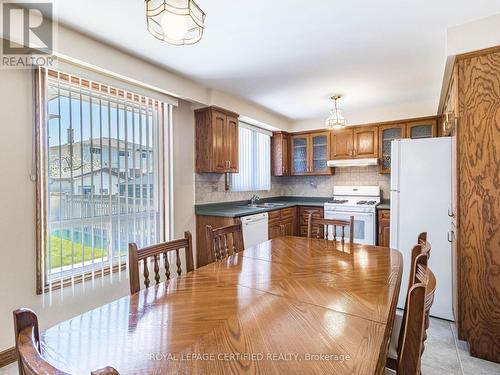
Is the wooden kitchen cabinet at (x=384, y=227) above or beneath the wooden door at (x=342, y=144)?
beneath

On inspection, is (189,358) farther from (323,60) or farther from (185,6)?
(323,60)

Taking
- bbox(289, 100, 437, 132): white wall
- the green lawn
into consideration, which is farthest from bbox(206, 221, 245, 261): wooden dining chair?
bbox(289, 100, 437, 132): white wall

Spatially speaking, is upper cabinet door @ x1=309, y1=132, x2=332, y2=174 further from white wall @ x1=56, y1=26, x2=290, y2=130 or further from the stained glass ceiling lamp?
the stained glass ceiling lamp

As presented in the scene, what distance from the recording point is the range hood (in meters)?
4.24

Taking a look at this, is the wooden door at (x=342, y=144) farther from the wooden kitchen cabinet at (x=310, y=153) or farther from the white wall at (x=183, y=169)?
the white wall at (x=183, y=169)

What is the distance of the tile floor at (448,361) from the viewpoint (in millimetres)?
1826

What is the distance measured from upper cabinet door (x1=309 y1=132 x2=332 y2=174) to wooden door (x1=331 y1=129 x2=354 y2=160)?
10 cm

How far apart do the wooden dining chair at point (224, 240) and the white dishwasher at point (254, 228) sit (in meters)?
1.17

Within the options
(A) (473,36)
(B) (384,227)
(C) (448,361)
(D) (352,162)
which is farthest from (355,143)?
(C) (448,361)

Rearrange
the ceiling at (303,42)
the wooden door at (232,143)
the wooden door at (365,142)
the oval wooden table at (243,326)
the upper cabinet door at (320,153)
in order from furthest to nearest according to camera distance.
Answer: the upper cabinet door at (320,153) < the wooden door at (365,142) < the wooden door at (232,143) < the ceiling at (303,42) < the oval wooden table at (243,326)

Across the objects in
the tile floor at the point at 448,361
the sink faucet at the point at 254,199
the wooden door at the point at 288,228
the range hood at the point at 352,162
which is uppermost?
the range hood at the point at 352,162

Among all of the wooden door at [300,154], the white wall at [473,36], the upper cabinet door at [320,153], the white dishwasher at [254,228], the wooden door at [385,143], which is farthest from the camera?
the wooden door at [300,154]

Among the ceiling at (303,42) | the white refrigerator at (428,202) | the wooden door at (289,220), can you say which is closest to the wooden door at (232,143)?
the ceiling at (303,42)

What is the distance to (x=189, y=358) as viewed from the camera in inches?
31.5
